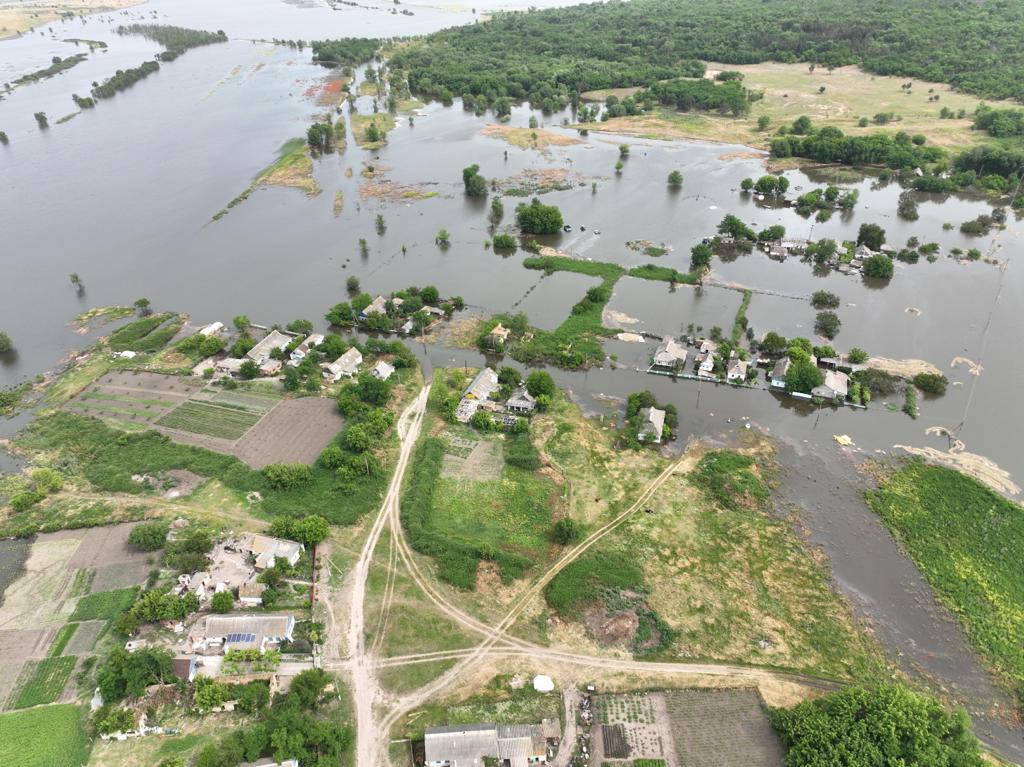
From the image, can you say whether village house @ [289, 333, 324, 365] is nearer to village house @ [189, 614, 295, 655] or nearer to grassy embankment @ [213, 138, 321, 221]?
village house @ [189, 614, 295, 655]

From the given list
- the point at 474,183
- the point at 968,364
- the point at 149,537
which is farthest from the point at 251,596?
the point at 474,183

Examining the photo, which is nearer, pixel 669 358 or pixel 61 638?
pixel 61 638

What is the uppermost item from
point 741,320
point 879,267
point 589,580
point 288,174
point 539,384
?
point 288,174

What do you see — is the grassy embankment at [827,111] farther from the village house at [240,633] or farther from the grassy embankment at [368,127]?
the village house at [240,633]

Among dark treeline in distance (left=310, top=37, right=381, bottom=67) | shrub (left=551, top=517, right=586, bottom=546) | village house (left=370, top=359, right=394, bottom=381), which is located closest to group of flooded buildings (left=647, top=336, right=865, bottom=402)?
shrub (left=551, top=517, right=586, bottom=546)

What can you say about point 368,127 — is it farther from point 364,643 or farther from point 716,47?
point 364,643
